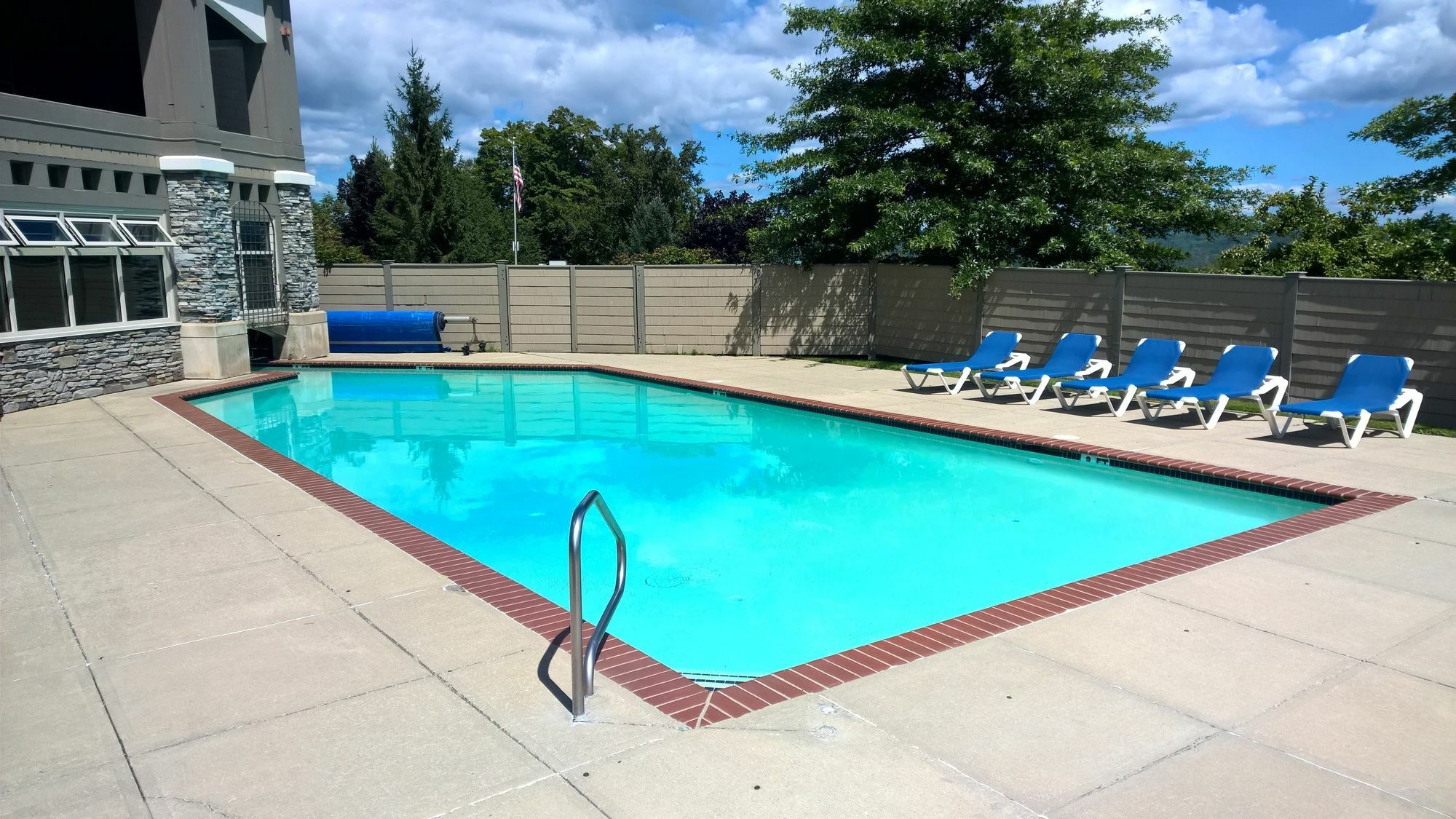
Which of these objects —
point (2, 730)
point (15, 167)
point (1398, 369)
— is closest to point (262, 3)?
point (15, 167)

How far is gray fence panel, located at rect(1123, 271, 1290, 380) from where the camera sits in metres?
11.3

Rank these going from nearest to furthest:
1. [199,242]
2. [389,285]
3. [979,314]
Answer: [199,242] → [979,314] → [389,285]

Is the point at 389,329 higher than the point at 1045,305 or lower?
lower

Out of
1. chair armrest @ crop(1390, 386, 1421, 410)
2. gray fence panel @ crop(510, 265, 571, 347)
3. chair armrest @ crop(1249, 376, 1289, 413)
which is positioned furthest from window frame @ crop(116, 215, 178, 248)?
chair armrest @ crop(1390, 386, 1421, 410)

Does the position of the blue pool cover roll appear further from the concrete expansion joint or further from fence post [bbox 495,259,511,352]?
the concrete expansion joint

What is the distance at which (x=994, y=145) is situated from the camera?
15.6 meters

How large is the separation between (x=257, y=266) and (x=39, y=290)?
4.81 m

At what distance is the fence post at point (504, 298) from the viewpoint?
1886 centimetres

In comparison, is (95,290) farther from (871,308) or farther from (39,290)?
(871,308)

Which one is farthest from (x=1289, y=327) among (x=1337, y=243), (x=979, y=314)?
(x=1337, y=243)

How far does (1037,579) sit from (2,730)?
566 cm

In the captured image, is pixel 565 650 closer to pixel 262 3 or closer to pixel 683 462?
pixel 683 462

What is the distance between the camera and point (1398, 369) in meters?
9.51

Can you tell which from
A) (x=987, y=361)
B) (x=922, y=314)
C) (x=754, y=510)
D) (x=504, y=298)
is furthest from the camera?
(x=504, y=298)
